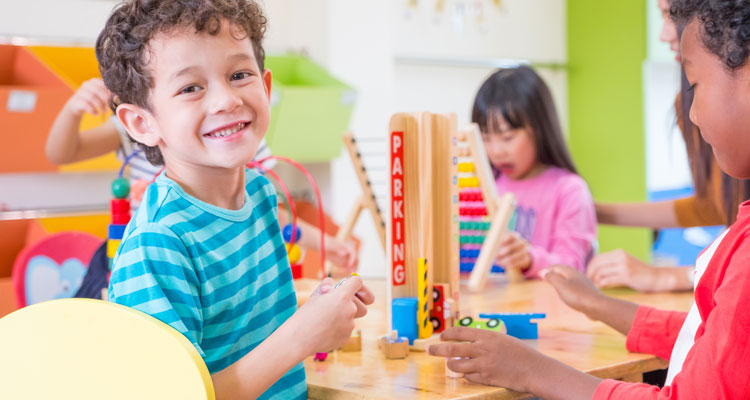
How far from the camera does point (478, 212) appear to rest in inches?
93.2

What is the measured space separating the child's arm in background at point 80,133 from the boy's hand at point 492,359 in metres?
1.02

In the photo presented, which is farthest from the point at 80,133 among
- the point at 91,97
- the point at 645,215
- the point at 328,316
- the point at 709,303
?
the point at 709,303

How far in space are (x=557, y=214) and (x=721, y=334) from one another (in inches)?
66.0

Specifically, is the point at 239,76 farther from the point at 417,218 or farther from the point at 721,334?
the point at 721,334

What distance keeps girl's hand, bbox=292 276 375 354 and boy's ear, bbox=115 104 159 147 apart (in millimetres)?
299

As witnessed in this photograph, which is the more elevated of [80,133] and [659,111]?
[80,133]

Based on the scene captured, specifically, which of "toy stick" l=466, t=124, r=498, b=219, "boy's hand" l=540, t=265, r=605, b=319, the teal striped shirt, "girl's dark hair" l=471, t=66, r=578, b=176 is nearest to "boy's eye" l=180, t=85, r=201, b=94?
the teal striped shirt

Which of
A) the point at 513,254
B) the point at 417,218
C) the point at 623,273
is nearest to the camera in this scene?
the point at 417,218

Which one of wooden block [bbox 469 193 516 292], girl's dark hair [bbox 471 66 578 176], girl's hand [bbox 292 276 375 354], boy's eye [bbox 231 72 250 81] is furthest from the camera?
girl's dark hair [bbox 471 66 578 176]

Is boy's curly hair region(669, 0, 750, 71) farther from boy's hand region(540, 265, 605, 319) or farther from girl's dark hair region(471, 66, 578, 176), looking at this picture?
girl's dark hair region(471, 66, 578, 176)

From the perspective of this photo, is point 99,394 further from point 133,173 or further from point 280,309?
point 133,173

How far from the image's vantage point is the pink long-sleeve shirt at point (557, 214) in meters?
2.41

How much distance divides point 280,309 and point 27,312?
0.34 m

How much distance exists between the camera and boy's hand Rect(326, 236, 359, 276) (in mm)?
2023
